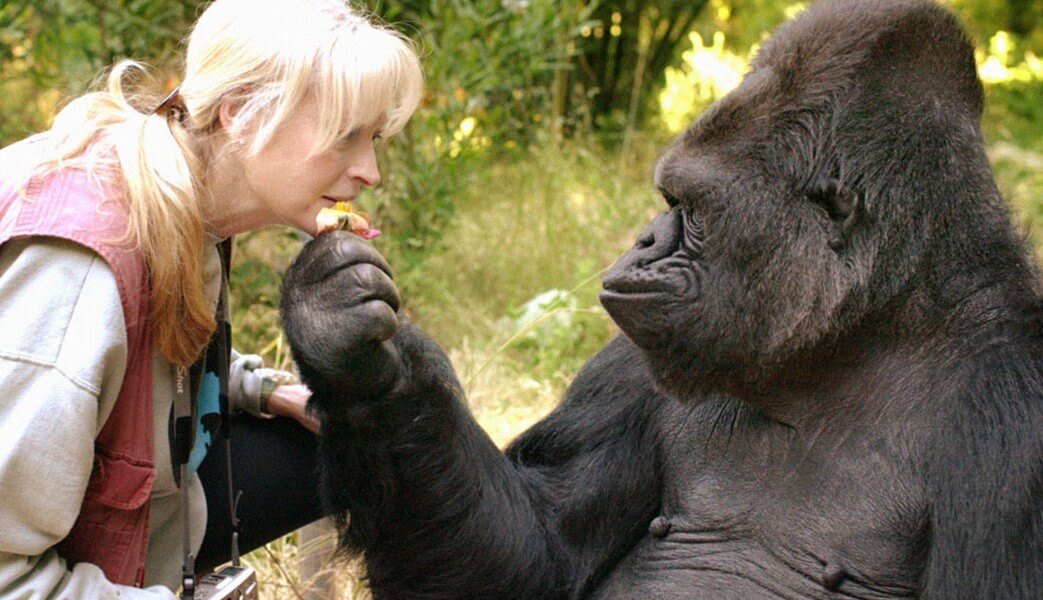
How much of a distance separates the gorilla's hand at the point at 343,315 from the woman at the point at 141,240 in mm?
128

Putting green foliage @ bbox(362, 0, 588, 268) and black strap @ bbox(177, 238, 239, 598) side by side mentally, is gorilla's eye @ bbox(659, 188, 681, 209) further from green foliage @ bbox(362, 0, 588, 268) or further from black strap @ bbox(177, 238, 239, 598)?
green foliage @ bbox(362, 0, 588, 268)

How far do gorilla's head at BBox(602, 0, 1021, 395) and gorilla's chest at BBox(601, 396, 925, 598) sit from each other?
7.2 inches

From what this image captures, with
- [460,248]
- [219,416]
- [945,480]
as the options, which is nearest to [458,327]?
[460,248]

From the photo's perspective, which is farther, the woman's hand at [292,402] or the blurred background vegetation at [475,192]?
the blurred background vegetation at [475,192]

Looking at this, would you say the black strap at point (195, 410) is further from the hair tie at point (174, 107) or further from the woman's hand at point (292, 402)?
the hair tie at point (174, 107)

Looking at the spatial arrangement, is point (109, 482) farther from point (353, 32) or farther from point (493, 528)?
point (353, 32)

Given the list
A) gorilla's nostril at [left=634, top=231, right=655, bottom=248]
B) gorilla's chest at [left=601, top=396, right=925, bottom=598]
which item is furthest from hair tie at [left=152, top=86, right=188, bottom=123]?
gorilla's chest at [left=601, top=396, right=925, bottom=598]

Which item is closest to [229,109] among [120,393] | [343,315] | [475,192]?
[343,315]

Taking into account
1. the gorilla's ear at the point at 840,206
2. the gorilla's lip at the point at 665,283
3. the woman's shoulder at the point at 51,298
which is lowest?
the woman's shoulder at the point at 51,298

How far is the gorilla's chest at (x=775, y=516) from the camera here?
2.23m

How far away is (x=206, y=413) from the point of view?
8.84 ft

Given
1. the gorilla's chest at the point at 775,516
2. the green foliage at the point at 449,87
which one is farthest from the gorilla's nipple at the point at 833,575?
the green foliage at the point at 449,87

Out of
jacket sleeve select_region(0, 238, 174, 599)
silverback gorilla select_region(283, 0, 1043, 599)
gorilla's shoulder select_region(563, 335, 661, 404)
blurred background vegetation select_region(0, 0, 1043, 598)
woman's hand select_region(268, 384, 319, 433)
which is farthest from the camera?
blurred background vegetation select_region(0, 0, 1043, 598)

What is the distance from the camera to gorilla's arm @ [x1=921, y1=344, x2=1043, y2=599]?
2.03 meters
